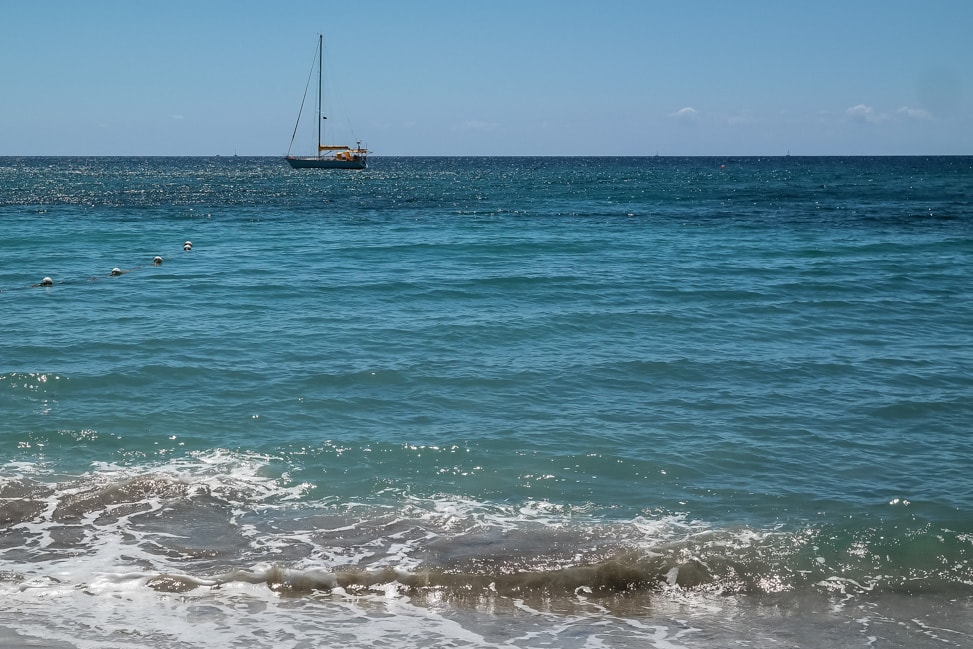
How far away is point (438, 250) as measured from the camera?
30594 mm

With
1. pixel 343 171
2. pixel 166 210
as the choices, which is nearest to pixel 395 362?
pixel 166 210

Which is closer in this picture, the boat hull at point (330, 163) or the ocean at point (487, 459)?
the ocean at point (487, 459)

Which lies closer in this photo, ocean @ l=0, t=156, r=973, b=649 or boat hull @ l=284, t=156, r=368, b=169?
ocean @ l=0, t=156, r=973, b=649

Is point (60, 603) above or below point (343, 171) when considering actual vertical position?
below

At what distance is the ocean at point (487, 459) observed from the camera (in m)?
7.76

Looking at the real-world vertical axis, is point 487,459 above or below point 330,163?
below

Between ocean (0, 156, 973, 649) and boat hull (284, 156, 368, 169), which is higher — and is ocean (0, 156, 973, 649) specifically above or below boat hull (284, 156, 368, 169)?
below

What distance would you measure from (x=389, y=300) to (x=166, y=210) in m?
32.3

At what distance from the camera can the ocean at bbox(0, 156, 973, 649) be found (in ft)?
25.5

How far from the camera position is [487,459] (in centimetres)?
1120

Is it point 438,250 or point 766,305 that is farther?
point 438,250

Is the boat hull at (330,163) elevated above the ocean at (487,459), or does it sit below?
above

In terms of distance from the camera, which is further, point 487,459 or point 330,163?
point 330,163

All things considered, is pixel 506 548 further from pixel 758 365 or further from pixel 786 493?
pixel 758 365
